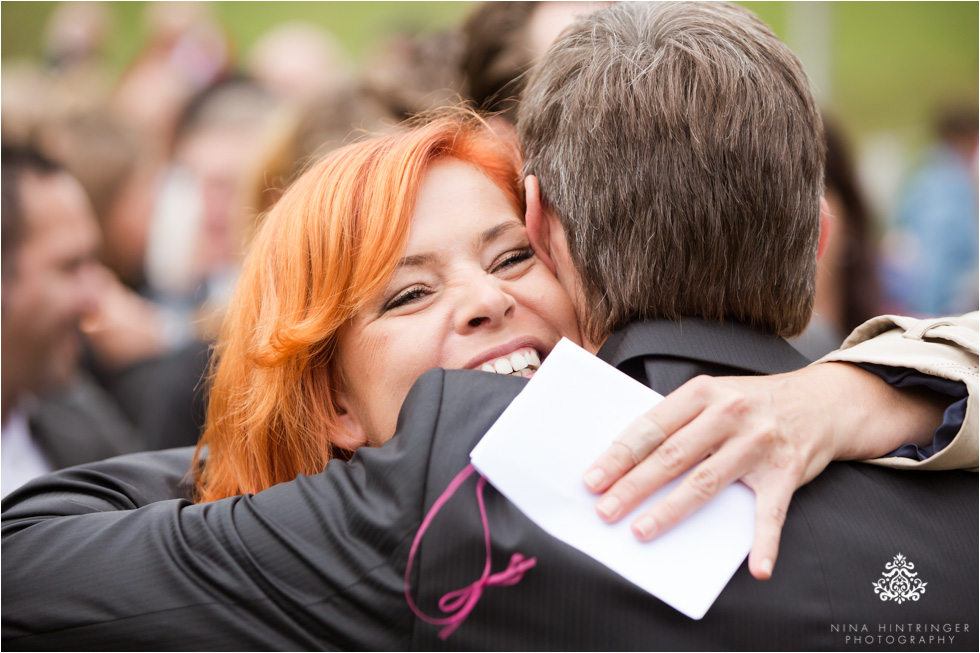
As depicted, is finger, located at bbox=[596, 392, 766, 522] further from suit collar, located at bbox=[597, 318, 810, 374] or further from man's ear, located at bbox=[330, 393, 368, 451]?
man's ear, located at bbox=[330, 393, 368, 451]

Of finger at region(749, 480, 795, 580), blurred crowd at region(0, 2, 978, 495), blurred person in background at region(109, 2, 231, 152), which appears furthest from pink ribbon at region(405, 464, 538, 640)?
blurred person in background at region(109, 2, 231, 152)

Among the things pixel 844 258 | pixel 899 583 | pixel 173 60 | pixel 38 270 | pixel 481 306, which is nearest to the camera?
pixel 899 583

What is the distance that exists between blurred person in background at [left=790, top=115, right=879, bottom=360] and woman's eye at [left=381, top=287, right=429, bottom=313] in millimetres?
2302

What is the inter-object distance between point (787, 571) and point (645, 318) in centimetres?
50

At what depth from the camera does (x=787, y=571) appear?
1244 millimetres

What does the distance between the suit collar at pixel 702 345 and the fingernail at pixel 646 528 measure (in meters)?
0.30

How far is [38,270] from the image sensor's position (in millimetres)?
3416

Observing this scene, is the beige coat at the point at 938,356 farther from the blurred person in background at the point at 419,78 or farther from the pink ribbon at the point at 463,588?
the blurred person in background at the point at 419,78

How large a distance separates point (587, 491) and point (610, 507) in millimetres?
51

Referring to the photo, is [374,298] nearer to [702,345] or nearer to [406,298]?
[406,298]

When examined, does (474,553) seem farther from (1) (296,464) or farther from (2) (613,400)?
(1) (296,464)

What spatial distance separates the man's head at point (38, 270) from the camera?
3354 mm

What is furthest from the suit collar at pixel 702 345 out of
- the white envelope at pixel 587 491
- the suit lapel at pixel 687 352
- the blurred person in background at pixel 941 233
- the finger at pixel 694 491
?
the blurred person in background at pixel 941 233

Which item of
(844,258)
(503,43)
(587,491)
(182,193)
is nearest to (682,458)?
(587,491)
